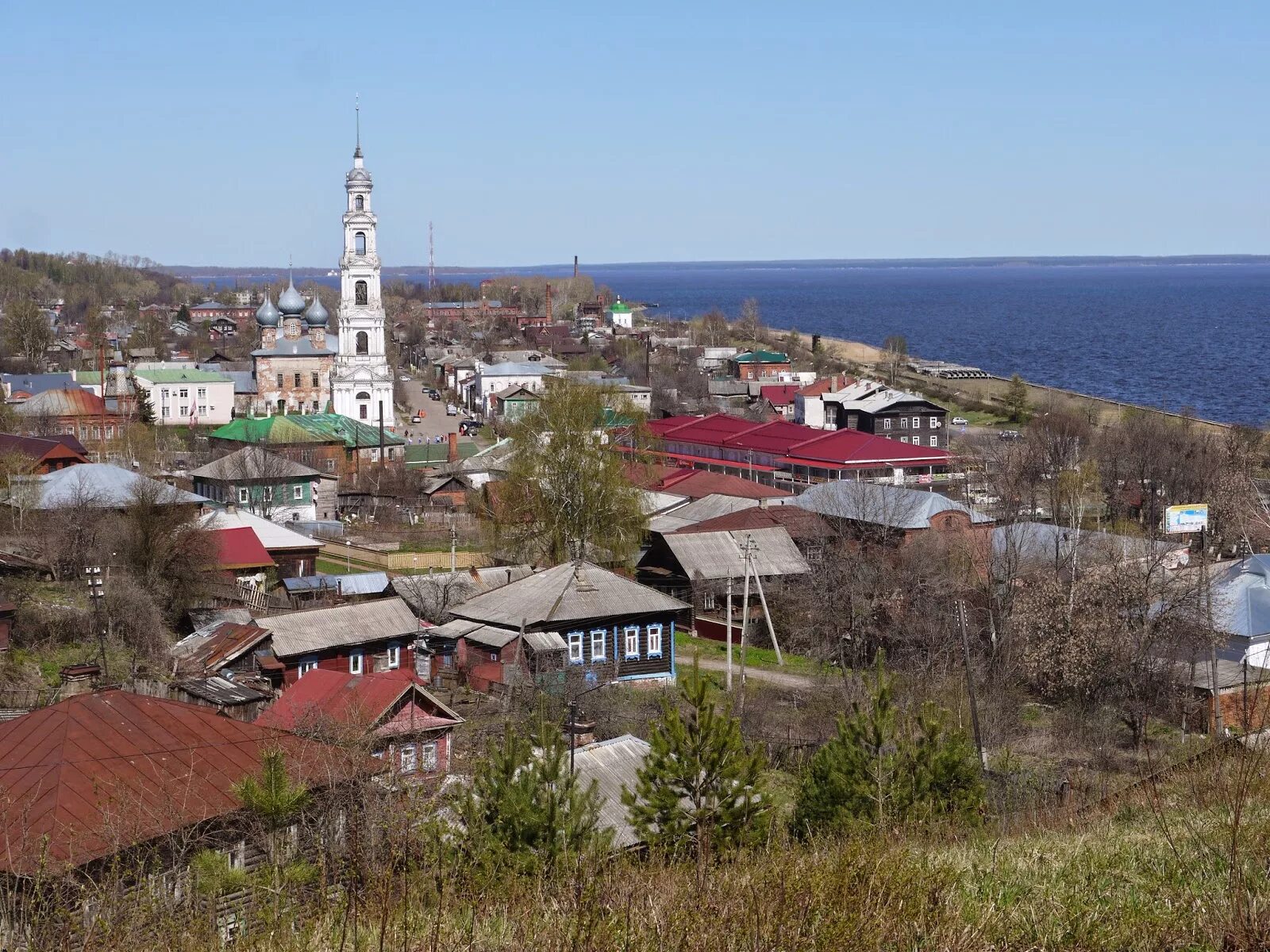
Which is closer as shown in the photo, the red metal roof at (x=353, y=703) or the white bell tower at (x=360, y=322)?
the red metal roof at (x=353, y=703)

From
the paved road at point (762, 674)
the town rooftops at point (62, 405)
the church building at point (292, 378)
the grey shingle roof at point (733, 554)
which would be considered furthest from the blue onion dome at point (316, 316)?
the paved road at point (762, 674)

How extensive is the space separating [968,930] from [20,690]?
1685 cm

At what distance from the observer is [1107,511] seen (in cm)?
3444

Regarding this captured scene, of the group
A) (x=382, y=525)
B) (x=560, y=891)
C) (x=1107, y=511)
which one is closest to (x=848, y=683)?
(x=560, y=891)

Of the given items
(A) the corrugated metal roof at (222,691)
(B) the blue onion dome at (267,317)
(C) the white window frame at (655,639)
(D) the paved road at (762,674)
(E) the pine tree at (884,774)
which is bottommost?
(D) the paved road at (762,674)

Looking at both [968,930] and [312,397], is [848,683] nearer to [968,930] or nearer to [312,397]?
[968,930]

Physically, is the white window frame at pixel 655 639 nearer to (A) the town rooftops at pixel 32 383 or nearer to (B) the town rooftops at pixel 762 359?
(A) the town rooftops at pixel 32 383

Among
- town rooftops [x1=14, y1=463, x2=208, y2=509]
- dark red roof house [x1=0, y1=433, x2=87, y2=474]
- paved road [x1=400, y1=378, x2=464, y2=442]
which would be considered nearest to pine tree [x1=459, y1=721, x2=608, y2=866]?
town rooftops [x1=14, y1=463, x2=208, y2=509]

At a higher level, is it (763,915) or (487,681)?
(763,915)

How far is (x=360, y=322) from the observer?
2147 inches

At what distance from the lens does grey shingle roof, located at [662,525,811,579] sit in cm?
2725

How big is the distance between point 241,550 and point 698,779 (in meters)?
17.9

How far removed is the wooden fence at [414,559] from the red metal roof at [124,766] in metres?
17.3

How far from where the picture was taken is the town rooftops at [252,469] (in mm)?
37750
